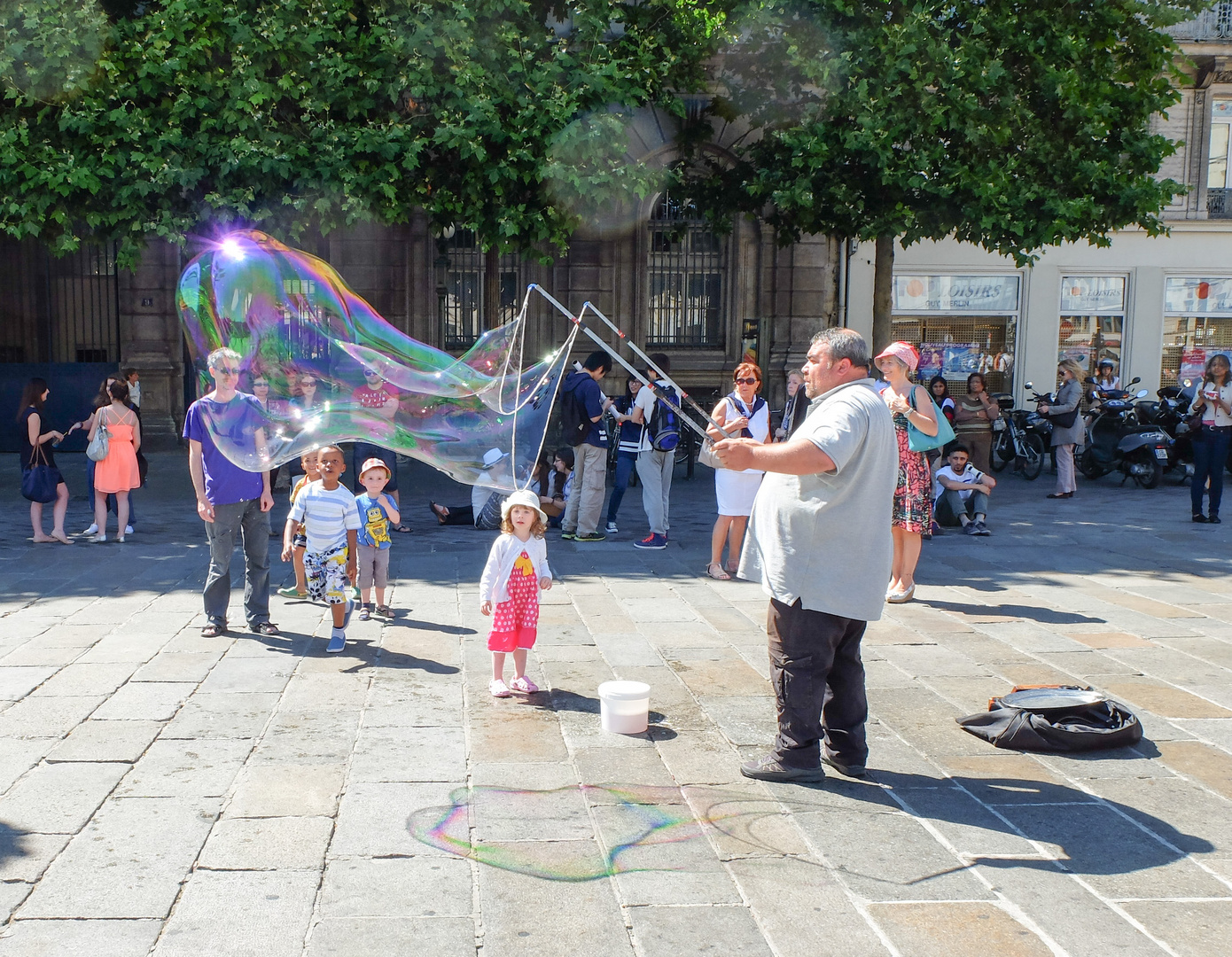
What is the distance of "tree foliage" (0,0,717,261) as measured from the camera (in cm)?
1213

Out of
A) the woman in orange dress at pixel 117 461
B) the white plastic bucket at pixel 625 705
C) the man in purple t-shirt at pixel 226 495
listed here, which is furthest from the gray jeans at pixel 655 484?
the white plastic bucket at pixel 625 705

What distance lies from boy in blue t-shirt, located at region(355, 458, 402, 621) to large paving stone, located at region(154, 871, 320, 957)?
360 cm

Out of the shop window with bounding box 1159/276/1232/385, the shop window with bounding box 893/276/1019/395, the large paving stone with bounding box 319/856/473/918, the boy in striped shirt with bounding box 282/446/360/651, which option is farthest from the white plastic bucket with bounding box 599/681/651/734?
the shop window with bounding box 1159/276/1232/385

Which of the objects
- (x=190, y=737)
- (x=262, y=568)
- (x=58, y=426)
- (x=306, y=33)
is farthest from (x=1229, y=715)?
(x=58, y=426)

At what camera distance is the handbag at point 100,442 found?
10.0 meters

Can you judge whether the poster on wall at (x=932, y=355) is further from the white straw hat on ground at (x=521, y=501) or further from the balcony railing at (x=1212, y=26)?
the white straw hat on ground at (x=521, y=501)

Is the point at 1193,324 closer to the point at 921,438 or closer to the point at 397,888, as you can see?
the point at 921,438

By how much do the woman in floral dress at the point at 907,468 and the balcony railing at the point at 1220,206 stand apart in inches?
695

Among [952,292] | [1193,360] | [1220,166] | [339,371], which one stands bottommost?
[339,371]

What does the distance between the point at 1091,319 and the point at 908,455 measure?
1655cm

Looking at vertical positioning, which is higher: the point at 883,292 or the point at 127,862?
the point at 883,292

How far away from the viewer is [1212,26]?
71.9 feet

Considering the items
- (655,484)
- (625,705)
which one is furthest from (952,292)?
(625,705)

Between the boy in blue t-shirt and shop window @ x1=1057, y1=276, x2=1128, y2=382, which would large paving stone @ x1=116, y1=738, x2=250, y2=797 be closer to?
the boy in blue t-shirt
